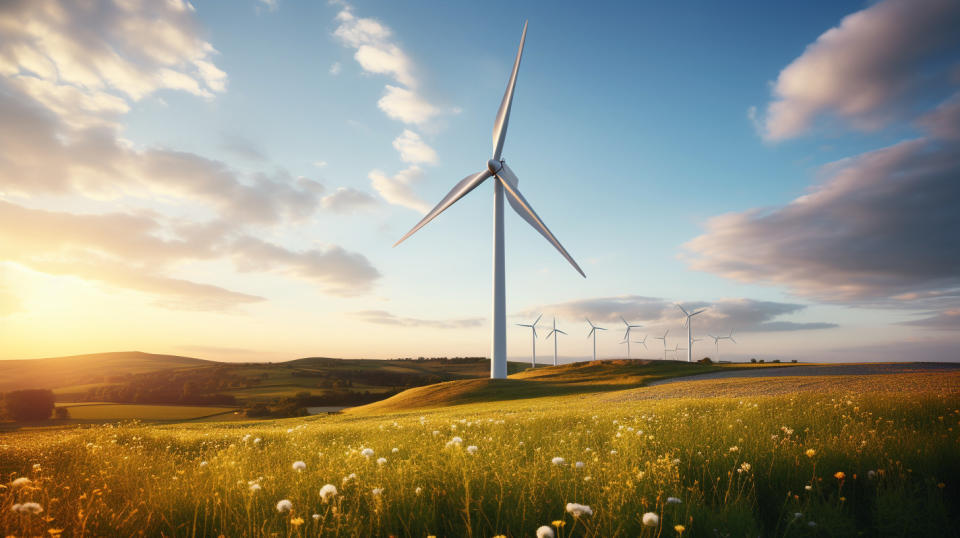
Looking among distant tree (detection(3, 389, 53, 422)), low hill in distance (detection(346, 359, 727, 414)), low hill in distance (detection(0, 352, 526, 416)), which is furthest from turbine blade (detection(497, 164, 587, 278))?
distant tree (detection(3, 389, 53, 422))

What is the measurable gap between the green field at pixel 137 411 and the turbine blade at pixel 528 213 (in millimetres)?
50927

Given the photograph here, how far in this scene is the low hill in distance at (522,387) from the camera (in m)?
52.8

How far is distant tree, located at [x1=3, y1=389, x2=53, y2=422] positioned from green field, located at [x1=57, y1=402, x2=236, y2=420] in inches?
118

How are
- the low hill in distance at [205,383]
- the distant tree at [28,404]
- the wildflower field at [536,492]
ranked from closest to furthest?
the wildflower field at [536,492]
the distant tree at [28,404]
the low hill in distance at [205,383]

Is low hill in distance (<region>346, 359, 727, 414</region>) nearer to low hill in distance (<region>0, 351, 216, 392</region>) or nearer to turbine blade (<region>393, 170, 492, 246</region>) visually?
turbine blade (<region>393, 170, 492, 246</region>)

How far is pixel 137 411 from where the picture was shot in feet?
175

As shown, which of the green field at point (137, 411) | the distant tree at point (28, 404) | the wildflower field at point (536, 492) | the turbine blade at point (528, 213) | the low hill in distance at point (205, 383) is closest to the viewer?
the wildflower field at point (536, 492)

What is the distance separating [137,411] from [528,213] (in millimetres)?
56881

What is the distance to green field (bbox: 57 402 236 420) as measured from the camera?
49.7 metres

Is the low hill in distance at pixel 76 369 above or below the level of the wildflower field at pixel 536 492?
below

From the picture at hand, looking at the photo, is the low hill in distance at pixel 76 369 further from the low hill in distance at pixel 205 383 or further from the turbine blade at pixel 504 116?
the turbine blade at pixel 504 116

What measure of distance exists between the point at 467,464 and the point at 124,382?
100820 mm

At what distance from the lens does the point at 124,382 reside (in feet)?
258

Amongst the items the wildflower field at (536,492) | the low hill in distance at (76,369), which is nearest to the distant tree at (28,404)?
the low hill in distance at (76,369)
